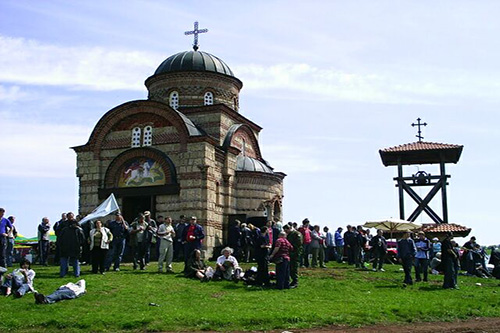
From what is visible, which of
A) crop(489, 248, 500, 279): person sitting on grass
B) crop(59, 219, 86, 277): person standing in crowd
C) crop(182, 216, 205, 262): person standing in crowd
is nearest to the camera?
crop(59, 219, 86, 277): person standing in crowd

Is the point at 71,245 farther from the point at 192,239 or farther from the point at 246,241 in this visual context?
the point at 246,241

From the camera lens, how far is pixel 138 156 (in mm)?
25938

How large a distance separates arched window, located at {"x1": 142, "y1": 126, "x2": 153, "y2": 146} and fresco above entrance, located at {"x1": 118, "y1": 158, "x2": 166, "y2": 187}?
0.90 metres

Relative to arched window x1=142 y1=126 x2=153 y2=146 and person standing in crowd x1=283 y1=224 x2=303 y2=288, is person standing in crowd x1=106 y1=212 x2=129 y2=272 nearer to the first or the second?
person standing in crowd x1=283 y1=224 x2=303 y2=288

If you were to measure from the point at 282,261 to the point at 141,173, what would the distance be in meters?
12.7

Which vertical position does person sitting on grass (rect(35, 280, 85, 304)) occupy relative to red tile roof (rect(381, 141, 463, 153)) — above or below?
below

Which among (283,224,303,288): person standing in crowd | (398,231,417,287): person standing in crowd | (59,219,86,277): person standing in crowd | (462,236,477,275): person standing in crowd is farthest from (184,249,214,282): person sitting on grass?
(462,236,477,275): person standing in crowd

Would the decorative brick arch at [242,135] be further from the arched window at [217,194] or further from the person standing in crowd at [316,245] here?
the person standing in crowd at [316,245]

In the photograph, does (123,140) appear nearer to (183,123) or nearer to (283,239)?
(183,123)

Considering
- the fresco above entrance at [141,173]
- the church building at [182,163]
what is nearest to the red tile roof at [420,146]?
the church building at [182,163]

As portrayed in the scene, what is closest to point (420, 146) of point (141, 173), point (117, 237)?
point (141, 173)

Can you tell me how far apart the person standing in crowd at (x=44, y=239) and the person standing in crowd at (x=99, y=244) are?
12.7 feet

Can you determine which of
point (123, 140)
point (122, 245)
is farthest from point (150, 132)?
point (122, 245)

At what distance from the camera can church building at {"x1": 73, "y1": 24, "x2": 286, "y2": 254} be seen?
985 inches
